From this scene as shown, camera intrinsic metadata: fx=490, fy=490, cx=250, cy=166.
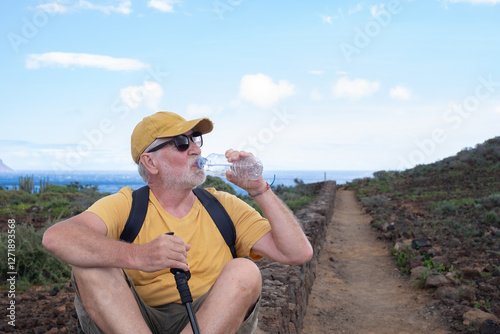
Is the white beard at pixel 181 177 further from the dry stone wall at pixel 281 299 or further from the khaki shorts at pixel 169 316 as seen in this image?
the dry stone wall at pixel 281 299

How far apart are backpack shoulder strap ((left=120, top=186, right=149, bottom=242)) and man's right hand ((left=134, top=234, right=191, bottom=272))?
0.89 feet

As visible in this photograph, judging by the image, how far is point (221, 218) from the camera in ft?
8.54

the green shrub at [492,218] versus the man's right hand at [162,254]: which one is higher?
the man's right hand at [162,254]

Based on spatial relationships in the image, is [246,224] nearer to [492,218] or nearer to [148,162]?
[148,162]

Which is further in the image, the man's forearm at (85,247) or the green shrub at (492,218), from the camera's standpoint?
the green shrub at (492,218)

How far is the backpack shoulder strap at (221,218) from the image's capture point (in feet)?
8.50

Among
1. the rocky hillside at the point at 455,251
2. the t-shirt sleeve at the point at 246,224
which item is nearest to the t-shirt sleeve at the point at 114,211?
the t-shirt sleeve at the point at 246,224

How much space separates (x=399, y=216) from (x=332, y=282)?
6.65 meters

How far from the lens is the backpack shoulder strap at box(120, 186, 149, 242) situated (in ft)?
8.05

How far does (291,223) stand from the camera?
8.54ft

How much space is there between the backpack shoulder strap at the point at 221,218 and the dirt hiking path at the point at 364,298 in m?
2.72

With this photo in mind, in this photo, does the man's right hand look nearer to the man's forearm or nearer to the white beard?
the man's forearm

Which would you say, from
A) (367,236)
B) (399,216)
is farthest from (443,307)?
(399,216)

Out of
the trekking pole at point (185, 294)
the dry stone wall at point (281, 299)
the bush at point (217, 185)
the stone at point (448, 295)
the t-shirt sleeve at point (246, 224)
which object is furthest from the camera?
the bush at point (217, 185)
